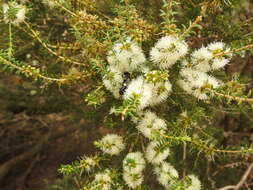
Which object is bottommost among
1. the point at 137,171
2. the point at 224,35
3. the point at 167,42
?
the point at 137,171

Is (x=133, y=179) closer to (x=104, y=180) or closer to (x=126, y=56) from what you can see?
(x=104, y=180)

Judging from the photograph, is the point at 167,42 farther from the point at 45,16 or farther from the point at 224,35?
the point at 45,16

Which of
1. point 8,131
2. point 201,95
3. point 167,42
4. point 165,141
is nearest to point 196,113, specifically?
point 201,95

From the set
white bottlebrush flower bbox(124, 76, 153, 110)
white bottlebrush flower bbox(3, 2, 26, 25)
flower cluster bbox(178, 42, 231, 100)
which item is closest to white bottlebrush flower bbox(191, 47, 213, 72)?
flower cluster bbox(178, 42, 231, 100)

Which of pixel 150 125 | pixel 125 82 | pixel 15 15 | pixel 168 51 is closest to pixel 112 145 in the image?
pixel 150 125

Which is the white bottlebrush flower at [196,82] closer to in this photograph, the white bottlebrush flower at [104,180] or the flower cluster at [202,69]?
the flower cluster at [202,69]

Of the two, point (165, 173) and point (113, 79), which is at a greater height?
point (113, 79)
